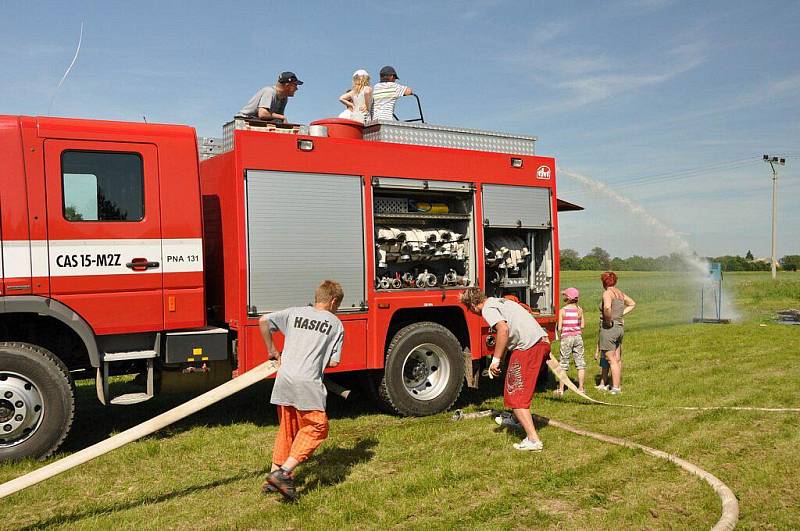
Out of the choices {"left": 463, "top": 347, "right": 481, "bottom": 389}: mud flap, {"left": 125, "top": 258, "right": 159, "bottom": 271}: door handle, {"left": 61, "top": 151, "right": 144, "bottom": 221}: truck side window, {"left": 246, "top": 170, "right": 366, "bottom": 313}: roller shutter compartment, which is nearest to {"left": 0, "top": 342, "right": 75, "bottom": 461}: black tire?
{"left": 125, "top": 258, "right": 159, "bottom": 271}: door handle

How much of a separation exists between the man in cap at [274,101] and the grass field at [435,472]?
3.36 meters

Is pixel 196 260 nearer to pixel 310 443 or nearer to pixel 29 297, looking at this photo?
pixel 29 297

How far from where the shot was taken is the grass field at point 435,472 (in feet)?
16.7

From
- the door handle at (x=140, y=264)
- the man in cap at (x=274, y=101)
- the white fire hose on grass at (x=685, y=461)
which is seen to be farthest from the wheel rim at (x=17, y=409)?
the white fire hose on grass at (x=685, y=461)

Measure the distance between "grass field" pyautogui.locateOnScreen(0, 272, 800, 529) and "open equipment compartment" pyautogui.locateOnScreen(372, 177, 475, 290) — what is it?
1.63 meters

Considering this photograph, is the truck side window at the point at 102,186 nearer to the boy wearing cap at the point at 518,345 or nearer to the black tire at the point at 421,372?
the black tire at the point at 421,372

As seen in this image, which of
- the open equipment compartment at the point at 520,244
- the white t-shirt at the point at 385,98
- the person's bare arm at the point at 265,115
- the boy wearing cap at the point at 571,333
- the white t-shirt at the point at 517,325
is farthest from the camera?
the boy wearing cap at the point at 571,333

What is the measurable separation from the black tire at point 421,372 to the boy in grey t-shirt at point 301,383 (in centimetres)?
264

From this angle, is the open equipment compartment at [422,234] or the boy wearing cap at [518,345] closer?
the boy wearing cap at [518,345]

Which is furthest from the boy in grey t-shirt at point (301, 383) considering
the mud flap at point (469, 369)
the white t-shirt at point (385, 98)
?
the white t-shirt at point (385, 98)

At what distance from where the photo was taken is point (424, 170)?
848 cm

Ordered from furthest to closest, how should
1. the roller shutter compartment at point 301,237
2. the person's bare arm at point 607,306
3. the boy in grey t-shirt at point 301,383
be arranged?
1. the person's bare arm at point 607,306
2. the roller shutter compartment at point 301,237
3. the boy in grey t-shirt at point 301,383

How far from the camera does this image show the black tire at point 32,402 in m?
6.17

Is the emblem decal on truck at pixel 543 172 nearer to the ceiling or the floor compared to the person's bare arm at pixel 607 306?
nearer to the ceiling
